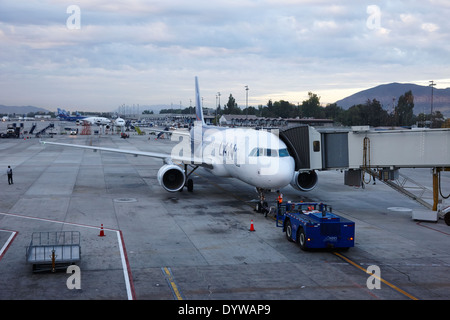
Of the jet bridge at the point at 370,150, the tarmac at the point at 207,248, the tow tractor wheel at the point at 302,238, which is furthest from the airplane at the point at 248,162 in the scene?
the tow tractor wheel at the point at 302,238

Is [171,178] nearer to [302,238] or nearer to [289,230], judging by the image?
[289,230]

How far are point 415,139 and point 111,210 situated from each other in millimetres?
17854

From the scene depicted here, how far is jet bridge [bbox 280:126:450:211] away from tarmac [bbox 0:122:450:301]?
2781 millimetres

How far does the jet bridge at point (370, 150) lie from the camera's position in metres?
25.5

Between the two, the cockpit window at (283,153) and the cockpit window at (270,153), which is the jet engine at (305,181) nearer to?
the cockpit window at (283,153)

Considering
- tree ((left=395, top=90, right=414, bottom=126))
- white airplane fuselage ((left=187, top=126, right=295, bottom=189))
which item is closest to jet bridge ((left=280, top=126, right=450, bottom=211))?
white airplane fuselage ((left=187, top=126, right=295, bottom=189))

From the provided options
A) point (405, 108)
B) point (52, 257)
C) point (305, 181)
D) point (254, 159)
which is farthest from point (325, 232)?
point (405, 108)

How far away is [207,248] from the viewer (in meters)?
19.8

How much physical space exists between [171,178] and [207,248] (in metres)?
13.4

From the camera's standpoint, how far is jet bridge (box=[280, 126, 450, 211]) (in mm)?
25484

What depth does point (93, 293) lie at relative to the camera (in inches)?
562

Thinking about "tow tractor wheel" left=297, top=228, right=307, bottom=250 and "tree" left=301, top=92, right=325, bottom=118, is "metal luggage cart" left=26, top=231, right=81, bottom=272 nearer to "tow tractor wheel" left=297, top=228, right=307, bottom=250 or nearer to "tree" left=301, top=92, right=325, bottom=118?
"tow tractor wheel" left=297, top=228, right=307, bottom=250

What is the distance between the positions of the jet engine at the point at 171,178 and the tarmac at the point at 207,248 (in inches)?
33.7
